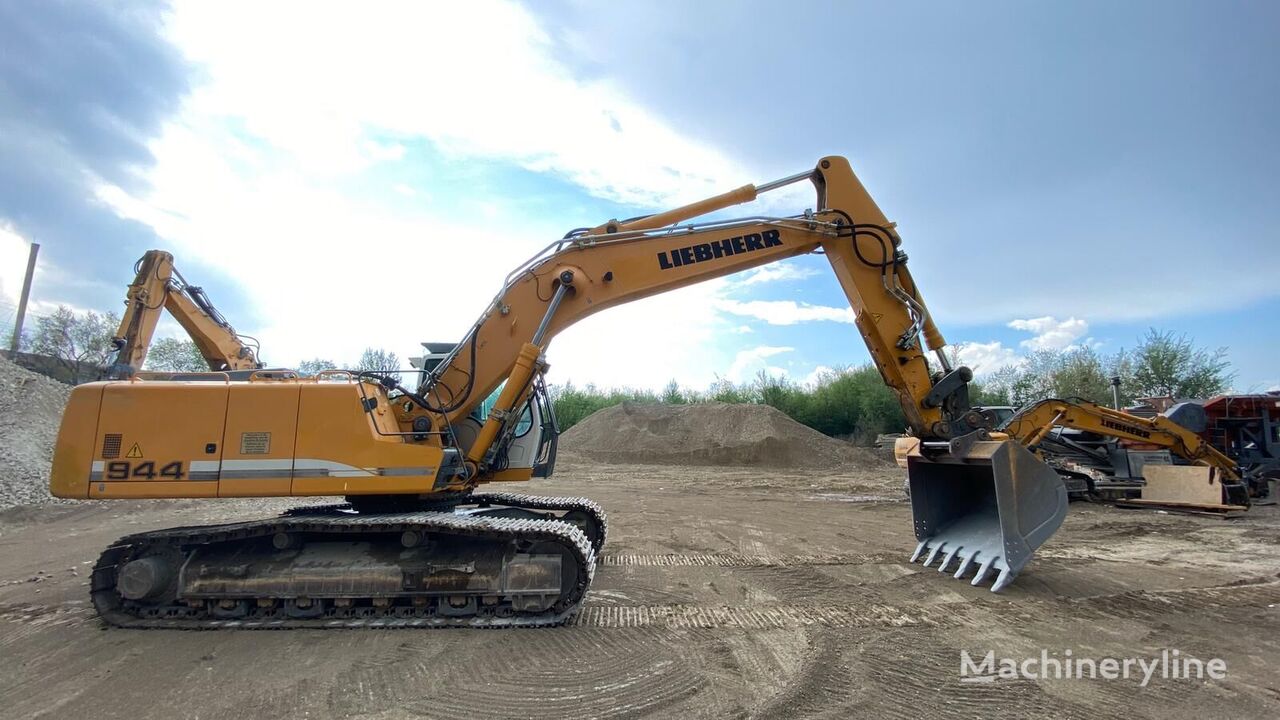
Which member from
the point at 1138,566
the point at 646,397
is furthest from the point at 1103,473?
the point at 646,397

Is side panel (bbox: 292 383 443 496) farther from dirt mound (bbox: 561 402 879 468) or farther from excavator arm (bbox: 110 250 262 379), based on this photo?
dirt mound (bbox: 561 402 879 468)

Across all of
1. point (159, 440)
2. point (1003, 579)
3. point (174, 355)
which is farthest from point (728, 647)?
point (174, 355)

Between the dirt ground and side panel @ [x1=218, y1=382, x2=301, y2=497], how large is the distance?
1.16 m

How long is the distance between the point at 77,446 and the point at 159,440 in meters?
0.66

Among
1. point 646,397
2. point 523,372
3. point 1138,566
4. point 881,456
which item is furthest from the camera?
point 646,397

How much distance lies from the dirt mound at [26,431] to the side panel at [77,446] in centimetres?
730

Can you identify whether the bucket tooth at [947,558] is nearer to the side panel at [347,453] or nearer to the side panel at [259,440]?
the side panel at [347,453]

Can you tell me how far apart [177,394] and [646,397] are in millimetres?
33349

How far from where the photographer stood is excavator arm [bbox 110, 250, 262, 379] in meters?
7.99

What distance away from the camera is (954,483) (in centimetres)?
725

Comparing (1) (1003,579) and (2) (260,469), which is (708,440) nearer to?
(1) (1003,579)

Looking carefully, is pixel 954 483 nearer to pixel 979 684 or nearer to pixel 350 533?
pixel 979 684

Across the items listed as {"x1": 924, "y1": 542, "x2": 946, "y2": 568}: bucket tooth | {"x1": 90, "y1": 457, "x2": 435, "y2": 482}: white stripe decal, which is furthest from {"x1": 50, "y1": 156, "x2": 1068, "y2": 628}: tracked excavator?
{"x1": 924, "y1": 542, "x2": 946, "y2": 568}: bucket tooth

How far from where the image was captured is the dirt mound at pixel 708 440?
80.1 ft
